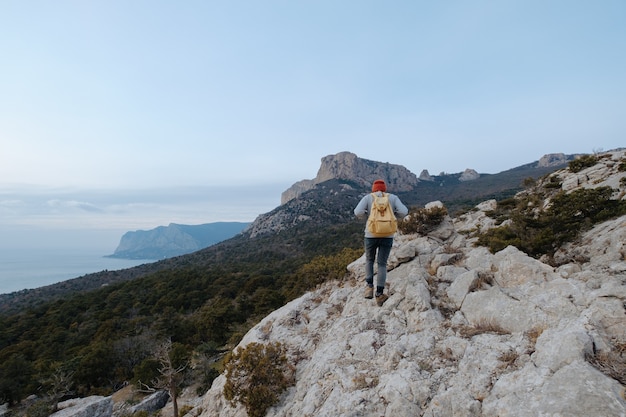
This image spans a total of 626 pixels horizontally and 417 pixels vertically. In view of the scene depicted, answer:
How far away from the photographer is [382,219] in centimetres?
617

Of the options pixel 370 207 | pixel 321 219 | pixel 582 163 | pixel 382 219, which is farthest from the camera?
pixel 321 219

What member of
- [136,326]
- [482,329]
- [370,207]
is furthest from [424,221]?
[136,326]

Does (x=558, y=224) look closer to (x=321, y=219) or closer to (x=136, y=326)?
(x=136, y=326)

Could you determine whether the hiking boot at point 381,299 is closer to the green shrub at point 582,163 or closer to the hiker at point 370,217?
the hiker at point 370,217

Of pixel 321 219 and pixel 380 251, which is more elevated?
pixel 380 251

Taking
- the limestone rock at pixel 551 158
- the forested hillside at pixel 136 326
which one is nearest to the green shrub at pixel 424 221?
the forested hillside at pixel 136 326

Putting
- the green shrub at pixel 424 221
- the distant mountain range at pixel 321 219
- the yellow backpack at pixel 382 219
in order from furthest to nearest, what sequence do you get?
the distant mountain range at pixel 321 219 → the green shrub at pixel 424 221 → the yellow backpack at pixel 382 219

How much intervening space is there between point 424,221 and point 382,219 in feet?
19.5

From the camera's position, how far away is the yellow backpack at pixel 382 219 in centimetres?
618

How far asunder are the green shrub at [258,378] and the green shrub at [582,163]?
20815 mm

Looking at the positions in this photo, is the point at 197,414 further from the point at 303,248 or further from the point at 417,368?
the point at 303,248

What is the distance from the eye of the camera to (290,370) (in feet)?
21.2

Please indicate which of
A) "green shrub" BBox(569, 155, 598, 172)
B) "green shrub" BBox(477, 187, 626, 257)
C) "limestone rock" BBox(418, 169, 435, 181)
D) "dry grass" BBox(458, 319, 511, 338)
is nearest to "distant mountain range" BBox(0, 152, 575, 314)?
"limestone rock" BBox(418, 169, 435, 181)

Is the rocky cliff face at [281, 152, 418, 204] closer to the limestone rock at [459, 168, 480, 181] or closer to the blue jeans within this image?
the limestone rock at [459, 168, 480, 181]
